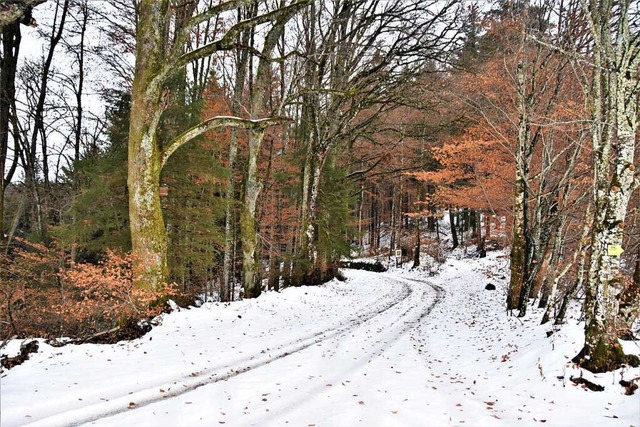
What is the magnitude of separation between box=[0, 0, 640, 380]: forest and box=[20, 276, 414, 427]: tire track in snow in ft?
9.92

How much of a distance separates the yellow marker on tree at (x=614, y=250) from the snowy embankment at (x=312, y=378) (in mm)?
1421

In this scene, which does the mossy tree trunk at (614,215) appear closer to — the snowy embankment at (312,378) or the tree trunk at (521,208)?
the snowy embankment at (312,378)

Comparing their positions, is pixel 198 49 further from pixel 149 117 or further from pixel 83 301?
pixel 83 301

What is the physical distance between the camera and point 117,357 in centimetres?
664

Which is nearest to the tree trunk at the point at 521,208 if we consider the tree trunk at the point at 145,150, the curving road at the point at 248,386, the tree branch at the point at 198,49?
the curving road at the point at 248,386

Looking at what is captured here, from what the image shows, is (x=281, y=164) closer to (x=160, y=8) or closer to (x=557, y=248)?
(x=160, y=8)

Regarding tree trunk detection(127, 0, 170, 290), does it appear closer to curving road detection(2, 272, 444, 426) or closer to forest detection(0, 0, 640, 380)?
forest detection(0, 0, 640, 380)

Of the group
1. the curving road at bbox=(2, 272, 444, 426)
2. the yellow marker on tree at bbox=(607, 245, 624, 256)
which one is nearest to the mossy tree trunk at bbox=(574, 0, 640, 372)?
the yellow marker on tree at bbox=(607, 245, 624, 256)

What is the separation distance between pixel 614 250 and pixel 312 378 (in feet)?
15.9

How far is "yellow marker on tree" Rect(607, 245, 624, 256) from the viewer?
5.54 metres

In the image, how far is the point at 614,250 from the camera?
558 centimetres

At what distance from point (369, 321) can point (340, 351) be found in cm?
353

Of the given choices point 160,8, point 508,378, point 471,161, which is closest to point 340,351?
point 508,378

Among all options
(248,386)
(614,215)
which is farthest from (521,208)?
(248,386)
